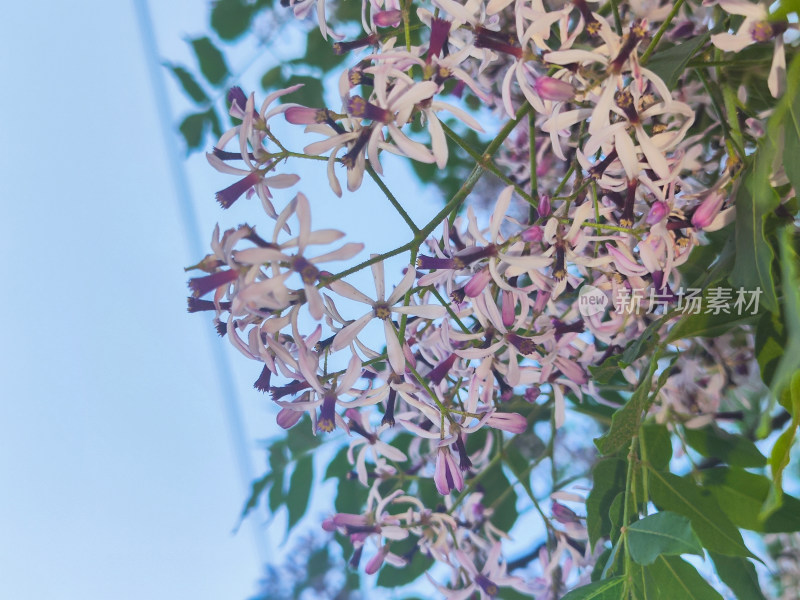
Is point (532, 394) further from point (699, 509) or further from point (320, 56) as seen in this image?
point (320, 56)

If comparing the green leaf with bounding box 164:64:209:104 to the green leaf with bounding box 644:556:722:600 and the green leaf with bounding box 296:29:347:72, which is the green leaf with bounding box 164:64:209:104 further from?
the green leaf with bounding box 644:556:722:600

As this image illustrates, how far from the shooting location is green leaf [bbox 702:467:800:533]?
611mm

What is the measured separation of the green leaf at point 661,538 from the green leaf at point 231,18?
34.0 inches

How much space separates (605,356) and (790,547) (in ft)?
3.32

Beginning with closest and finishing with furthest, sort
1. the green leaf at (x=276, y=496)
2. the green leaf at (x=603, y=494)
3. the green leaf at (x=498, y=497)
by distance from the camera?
the green leaf at (x=603, y=494) → the green leaf at (x=498, y=497) → the green leaf at (x=276, y=496)

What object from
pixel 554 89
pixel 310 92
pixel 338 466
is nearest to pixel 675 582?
pixel 554 89

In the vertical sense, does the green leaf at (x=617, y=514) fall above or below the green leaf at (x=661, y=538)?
below

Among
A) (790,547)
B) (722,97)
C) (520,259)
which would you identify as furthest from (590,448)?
(520,259)

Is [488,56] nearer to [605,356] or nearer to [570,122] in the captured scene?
[570,122]

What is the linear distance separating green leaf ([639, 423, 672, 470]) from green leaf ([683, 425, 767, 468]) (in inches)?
2.4

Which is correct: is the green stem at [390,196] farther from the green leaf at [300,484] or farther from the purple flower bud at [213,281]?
the green leaf at [300,484]

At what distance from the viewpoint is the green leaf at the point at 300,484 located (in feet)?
3.22

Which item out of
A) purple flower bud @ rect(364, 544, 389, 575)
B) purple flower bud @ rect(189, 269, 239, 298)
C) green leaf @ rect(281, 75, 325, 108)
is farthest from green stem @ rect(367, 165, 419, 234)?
green leaf @ rect(281, 75, 325, 108)

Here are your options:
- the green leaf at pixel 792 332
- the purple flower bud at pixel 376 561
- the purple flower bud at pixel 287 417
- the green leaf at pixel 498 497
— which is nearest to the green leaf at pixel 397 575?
the green leaf at pixel 498 497
